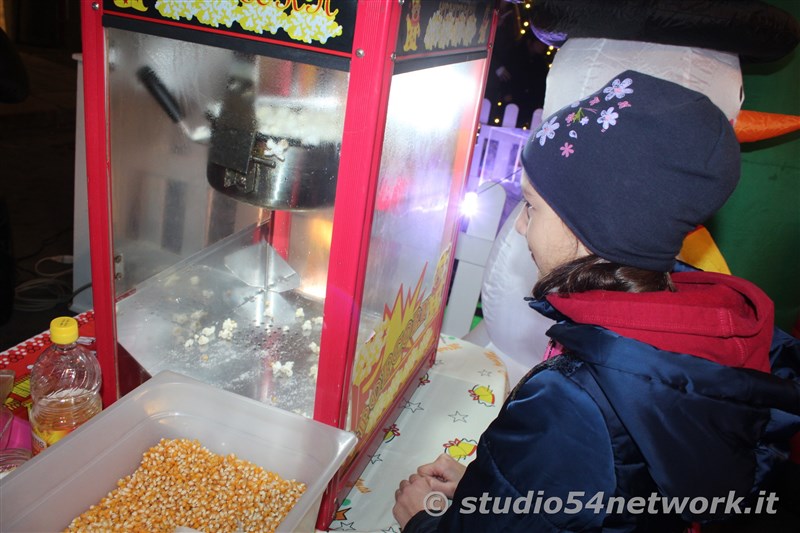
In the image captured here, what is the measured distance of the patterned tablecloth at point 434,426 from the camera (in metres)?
1.07

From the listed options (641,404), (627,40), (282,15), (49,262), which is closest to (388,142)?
(282,15)

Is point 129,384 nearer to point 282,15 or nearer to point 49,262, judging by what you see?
point 282,15

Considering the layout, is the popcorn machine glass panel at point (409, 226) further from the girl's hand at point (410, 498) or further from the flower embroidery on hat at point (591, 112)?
the flower embroidery on hat at point (591, 112)

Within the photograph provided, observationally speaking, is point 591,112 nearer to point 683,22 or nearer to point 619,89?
point 619,89

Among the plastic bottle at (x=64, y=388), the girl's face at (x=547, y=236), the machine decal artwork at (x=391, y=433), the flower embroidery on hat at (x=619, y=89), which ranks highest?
Result: the flower embroidery on hat at (x=619, y=89)

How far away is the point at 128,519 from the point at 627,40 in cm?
152

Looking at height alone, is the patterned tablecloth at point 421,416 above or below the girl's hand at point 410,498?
below

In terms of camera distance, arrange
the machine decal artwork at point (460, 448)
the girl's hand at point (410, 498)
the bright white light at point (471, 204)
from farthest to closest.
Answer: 1. the bright white light at point (471, 204)
2. the machine decal artwork at point (460, 448)
3. the girl's hand at point (410, 498)

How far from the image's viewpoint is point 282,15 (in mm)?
772

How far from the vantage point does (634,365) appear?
0.69 metres

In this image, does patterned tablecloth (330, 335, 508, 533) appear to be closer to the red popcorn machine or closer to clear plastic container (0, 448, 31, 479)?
the red popcorn machine

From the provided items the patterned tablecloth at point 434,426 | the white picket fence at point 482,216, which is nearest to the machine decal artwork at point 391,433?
the patterned tablecloth at point 434,426

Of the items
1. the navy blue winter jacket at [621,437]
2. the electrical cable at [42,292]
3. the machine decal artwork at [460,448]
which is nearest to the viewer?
the navy blue winter jacket at [621,437]

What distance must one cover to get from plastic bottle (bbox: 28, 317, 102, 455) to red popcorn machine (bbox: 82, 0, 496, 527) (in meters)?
0.04
